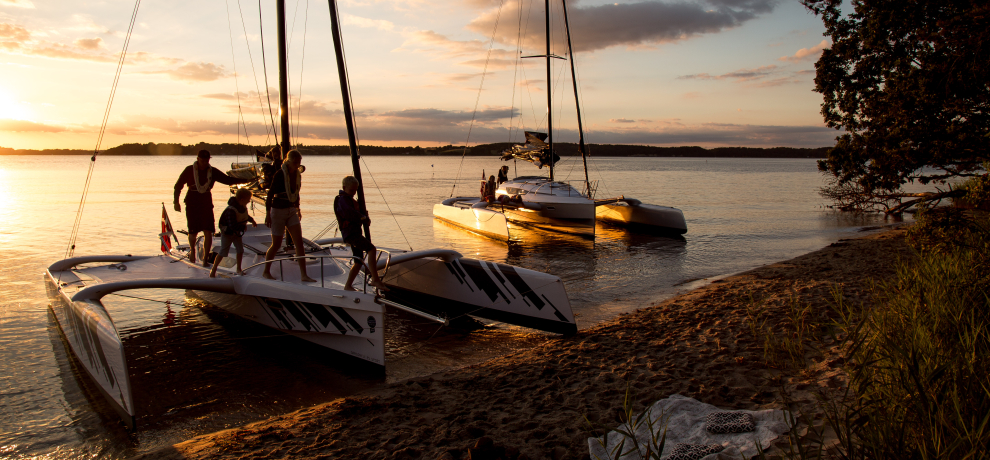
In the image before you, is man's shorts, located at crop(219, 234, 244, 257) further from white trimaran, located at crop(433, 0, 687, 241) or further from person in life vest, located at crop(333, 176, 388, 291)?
white trimaran, located at crop(433, 0, 687, 241)

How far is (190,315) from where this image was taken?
7.89m

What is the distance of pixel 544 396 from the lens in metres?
4.32

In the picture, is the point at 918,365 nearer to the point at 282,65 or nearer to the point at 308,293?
the point at 308,293

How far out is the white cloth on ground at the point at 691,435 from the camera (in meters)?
2.94

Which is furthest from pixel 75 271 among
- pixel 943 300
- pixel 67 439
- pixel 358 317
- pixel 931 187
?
pixel 931 187

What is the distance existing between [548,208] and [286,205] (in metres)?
10.9

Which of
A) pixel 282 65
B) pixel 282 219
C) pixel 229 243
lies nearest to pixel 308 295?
pixel 282 219

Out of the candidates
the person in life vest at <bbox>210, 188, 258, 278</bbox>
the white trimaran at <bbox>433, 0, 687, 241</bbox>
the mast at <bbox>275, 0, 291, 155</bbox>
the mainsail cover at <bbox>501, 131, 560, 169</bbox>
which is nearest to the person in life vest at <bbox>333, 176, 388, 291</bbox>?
the person in life vest at <bbox>210, 188, 258, 278</bbox>

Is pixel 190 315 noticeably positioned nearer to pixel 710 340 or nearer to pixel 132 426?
pixel 132 426

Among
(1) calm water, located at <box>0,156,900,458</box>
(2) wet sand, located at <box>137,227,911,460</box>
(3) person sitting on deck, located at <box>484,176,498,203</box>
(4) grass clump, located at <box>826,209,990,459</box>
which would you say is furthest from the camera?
(3) person sitting on deck, located at <box>484,176,498,203</box>

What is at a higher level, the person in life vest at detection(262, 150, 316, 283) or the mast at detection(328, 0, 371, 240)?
the mast at detection(328, 0, 371, 240)

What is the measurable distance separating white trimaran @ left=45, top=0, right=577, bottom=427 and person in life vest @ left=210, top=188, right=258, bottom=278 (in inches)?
8.7

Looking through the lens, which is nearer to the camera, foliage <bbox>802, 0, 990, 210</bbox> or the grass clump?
the grass clump

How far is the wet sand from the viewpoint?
11.6 ft
